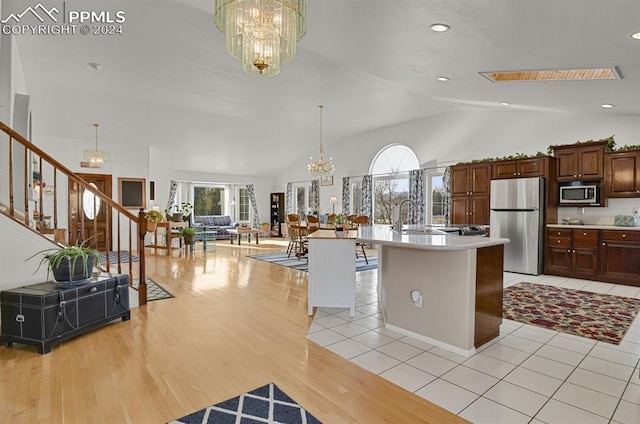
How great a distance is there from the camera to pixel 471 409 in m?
1.98

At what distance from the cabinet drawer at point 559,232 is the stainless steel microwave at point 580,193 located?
52 centimetres

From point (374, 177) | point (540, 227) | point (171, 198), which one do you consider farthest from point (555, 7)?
point (171, 198)

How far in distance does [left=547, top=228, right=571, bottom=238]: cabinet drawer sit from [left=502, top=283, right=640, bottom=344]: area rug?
49.8 inches

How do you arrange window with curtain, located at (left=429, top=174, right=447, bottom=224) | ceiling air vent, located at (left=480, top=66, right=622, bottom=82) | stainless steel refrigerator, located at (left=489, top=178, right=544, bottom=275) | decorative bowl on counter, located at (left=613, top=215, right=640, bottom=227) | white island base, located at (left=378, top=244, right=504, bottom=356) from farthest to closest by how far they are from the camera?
window with curtain, located at (left=429, top=174, right=447, bottom=224)
stainless steel refrigerator, located at (left=489, top=178, right=544, bottom=275)
decorative bowl on counter, located at (left=613, top=215, right=640, bottom=227)
ceiling air vent, located at (left=480, top=66, right=622, bottom=82)
white island base, located at (left=378, top=244, right=504, bottom=356)

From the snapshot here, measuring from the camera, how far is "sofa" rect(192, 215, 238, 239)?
515 inches

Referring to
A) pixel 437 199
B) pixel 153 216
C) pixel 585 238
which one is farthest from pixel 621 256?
pixel 153 216

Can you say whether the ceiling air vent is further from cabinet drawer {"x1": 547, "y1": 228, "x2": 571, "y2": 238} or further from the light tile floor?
cabinet drawer {"x1": 547, "y1": 228, "x2": 571, "y2": 238}

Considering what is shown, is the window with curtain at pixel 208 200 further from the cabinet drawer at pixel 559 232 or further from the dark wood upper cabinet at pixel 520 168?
the cabinet drawer at pixel 559 232

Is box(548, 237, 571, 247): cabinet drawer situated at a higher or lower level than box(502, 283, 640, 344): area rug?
higher

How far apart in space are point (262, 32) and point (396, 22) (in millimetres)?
1132

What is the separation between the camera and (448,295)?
2779 mm

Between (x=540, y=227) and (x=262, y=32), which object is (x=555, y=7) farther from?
(x=540, y=227)

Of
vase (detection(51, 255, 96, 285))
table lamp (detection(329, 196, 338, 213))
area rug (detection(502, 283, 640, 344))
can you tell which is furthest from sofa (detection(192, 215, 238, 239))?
area rug (detection(502, 283, 640, 344))

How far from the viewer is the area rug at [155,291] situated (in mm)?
4412
